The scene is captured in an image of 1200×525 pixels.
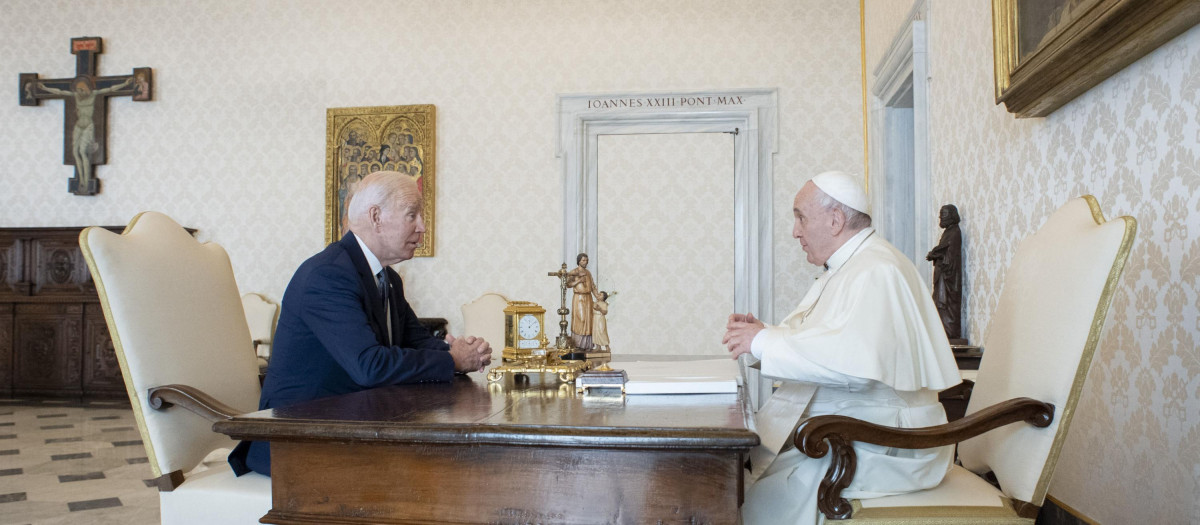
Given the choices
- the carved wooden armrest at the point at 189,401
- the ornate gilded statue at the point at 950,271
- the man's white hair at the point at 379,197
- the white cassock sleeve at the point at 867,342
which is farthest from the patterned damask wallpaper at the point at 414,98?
the carved wooden armrest at the point at 189,401

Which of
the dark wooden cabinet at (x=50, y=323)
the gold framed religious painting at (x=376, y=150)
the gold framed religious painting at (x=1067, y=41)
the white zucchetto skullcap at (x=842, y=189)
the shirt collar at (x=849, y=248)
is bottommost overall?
the dark wooden cabinet at (x=50, y=323)

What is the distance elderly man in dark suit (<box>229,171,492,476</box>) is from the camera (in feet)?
8.75

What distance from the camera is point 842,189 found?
276 cm

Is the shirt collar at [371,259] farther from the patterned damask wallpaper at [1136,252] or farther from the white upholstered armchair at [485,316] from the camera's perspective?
the white upholstered armchair at [485,316]

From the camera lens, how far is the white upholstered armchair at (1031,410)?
208 cm

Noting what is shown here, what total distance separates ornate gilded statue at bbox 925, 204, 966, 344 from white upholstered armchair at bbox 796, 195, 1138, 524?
2.12 m

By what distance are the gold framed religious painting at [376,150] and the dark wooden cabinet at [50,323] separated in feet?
7.05

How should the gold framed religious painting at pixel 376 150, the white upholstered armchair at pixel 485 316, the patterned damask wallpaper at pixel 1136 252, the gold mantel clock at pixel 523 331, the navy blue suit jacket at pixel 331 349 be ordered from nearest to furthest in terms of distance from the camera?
1. the patterned damask wallpaper at pixel 1136 252
2. the navy blue suit jacket at pixel 331 349
3. the gold mantel clock at pixel 523 331
4. the white upholstered armchair at pixel 485 316
5. the gold framed religious painting at pixel 376 150

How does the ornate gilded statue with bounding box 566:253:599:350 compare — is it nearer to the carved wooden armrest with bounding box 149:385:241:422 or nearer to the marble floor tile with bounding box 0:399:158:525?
the carved wooden armrest with bounding box 149:385:241:422

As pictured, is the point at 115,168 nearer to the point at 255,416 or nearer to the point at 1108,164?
the point at 255,416

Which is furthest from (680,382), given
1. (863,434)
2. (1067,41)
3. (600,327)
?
(1067,41)

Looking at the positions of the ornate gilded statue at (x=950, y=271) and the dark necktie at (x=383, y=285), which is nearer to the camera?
the dark necktie at (x=383, y=285)

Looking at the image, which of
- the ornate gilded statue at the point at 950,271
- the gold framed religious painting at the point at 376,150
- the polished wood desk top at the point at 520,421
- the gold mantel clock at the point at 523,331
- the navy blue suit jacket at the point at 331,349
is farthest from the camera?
the gold framed religious painting at the point at 376,150

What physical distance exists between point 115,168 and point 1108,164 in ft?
29.3
